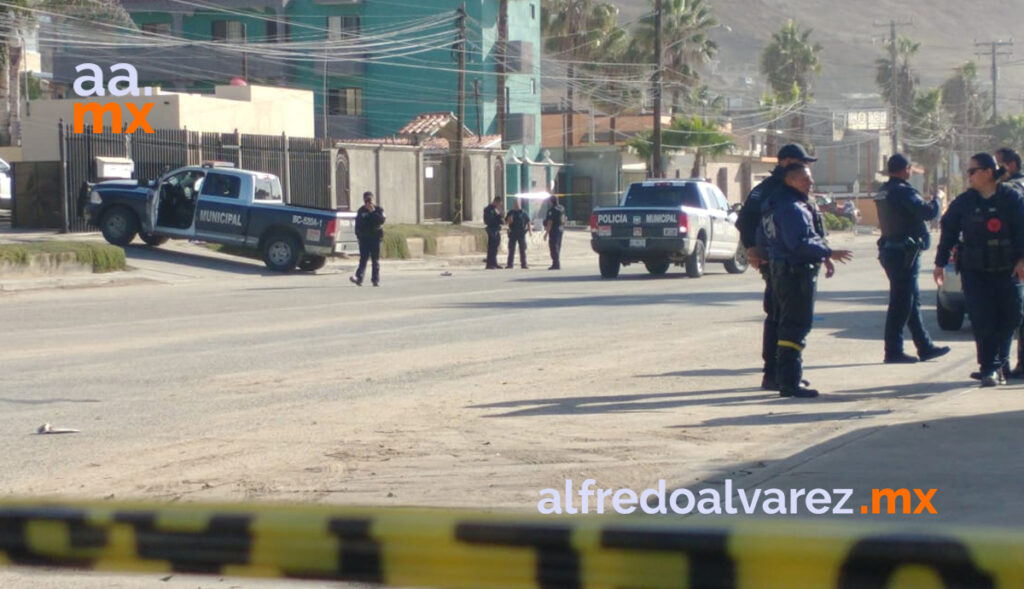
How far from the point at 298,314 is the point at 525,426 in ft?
31.8

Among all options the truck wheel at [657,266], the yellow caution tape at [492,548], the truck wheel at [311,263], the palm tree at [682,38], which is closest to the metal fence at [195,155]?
the truck wheel at [311,263]

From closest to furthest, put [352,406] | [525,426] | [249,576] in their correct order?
[249,576]
[525,426]
[352,406]

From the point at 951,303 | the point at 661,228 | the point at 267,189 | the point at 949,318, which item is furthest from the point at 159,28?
the point at 951,303

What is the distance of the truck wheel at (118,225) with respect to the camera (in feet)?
96.9

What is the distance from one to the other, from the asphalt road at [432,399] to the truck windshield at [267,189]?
9.64 meters

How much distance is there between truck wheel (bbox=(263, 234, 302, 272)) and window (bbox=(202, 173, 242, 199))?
130 centimetres

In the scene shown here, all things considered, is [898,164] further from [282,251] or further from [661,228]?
[282,251]

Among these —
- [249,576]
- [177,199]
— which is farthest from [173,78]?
[249,576]

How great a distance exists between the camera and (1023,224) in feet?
33.3

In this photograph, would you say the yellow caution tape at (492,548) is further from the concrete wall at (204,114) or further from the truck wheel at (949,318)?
the concrete wall at (204,114)

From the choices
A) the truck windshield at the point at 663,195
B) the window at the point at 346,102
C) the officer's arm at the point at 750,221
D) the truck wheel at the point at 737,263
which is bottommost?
Result: the truck wheel at the point at 737,263

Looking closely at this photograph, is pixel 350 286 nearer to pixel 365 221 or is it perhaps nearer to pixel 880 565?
pixel 365 221

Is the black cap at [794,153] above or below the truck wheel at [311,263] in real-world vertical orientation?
above

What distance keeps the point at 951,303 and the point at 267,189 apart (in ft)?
58.3
